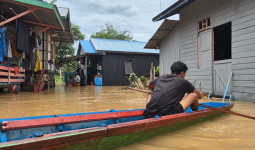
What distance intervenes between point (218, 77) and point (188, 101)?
4.38m

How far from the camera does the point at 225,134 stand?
2695 mm

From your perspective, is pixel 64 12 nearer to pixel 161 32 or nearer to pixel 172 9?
pixel 161 32

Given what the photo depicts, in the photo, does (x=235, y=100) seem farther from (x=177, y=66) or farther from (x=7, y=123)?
(x=7, y=123)

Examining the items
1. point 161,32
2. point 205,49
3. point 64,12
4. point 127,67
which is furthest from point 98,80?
point 205,49

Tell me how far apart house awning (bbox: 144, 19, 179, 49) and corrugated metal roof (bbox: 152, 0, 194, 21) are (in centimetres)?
31

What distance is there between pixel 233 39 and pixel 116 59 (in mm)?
11901

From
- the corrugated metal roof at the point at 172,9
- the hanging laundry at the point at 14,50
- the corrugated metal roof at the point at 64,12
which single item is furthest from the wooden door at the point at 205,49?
the hanging laundry at the point at 14,50

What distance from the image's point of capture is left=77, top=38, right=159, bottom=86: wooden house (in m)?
16.7

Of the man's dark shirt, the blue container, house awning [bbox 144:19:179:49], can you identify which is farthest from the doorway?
the blue container

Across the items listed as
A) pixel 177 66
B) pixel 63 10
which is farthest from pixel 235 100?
pixel 63 10

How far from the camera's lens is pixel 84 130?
70.3 inches

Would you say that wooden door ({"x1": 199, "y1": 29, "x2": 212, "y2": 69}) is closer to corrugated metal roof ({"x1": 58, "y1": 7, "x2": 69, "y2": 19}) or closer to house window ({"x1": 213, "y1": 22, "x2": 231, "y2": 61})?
house window ({"x1": 213, "y1": 22, "x2": 231, "y2": 61})

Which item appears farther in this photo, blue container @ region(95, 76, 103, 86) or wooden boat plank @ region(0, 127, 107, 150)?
blue container @ region(95, 76, 103, 86)

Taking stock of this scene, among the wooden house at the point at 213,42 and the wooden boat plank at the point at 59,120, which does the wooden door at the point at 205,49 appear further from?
the wooden boat plank at the point at 59,120
